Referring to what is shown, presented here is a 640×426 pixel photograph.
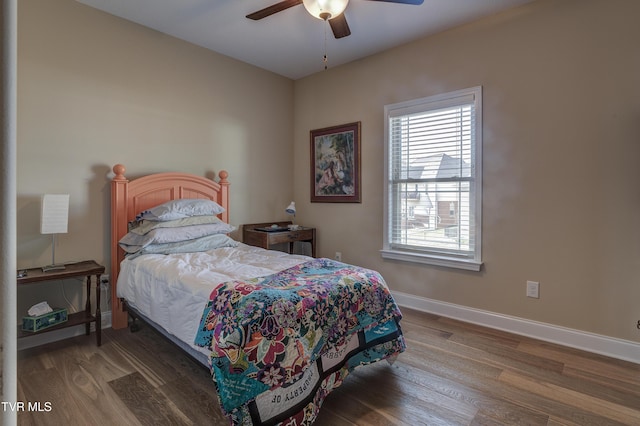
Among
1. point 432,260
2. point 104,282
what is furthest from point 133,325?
point 432,260

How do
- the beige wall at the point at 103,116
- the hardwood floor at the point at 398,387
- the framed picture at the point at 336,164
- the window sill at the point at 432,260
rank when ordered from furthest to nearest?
the framed picture at the point at 336,164 < the window sill at the point at 432,260 < the beige wall at the point at 103,116 < the hardwood floor at the point at 398,387

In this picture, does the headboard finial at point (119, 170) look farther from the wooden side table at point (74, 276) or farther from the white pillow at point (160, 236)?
the wooden side table at point (74, 276)

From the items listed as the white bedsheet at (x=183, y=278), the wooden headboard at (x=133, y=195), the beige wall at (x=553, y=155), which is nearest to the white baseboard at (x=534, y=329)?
the beige wall at (x=553, y=155)

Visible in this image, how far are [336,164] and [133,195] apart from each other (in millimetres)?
2219

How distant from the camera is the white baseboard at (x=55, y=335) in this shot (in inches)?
97.3

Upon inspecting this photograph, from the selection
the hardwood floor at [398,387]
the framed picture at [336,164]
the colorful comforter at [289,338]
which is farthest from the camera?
the framed picture at [336,164]

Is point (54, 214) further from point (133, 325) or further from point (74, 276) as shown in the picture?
point (133, 325)

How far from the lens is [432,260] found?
3.27 meters

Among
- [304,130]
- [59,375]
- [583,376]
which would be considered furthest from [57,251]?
[583,376]

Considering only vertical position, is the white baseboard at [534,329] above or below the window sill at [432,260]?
below

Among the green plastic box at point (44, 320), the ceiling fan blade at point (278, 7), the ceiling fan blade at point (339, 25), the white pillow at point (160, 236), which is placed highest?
the ceiling fan blade at point (278, 7)

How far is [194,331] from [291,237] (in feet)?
7.07

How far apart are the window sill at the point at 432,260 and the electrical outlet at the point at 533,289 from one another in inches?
15.9

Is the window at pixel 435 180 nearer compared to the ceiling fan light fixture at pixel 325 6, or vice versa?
the ceiling fan light fixture at pixel 325 6
